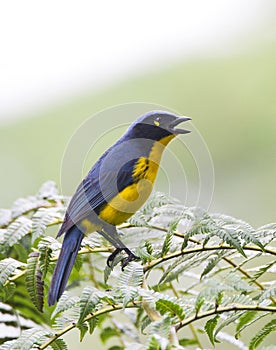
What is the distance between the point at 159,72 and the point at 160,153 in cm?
369

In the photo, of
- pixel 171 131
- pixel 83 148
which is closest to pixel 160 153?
pixel 171 131

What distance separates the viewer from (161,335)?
26.6 inches

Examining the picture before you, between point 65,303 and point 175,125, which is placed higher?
point 175,125

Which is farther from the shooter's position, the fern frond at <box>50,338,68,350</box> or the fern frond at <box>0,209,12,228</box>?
the fern frond at <box>0,209,12,228</box>

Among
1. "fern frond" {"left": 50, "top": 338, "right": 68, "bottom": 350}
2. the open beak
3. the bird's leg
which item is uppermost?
the open beak

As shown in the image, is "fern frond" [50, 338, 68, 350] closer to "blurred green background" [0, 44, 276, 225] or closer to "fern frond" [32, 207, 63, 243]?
"fern frond" [32, 207, 63, 243]

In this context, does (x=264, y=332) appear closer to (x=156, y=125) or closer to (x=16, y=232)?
(x=156, y=125)

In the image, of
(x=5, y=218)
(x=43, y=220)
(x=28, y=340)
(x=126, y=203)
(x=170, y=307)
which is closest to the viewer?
(x=170, y=307)

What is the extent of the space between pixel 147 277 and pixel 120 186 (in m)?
0.17

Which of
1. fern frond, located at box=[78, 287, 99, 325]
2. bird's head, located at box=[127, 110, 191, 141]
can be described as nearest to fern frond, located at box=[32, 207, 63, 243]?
bird's head, located at box=[127, 110, 191, 141]

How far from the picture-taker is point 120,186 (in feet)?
3.43

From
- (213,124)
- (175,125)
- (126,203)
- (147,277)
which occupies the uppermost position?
(213,124)

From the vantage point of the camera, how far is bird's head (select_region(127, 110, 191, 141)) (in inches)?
40.8

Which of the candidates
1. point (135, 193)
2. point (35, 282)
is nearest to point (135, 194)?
point (135, 193)
